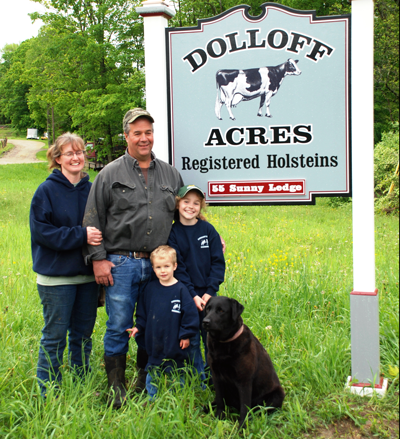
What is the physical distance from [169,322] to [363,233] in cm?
152

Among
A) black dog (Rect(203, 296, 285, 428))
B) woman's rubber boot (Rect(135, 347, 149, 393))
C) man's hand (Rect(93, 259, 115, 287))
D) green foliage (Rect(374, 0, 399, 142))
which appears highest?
green foliage (Rect(374, 0, 399, 142))

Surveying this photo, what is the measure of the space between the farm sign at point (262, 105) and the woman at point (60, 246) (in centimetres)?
90

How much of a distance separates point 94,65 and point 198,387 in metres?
25.3

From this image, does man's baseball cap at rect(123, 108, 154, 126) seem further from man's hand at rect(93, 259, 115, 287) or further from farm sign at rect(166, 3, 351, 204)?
man's hand at rect(93, 259, 115, 287)

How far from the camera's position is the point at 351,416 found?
2885 mm

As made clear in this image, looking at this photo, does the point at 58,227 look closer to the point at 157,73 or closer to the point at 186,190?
the point at 186,190

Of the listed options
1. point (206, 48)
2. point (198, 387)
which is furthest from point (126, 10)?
point (198, 387)

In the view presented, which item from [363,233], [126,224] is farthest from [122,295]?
[363,233]

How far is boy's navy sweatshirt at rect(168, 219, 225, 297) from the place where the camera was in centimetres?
332

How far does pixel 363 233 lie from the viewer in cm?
321

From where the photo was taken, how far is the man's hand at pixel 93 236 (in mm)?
3199

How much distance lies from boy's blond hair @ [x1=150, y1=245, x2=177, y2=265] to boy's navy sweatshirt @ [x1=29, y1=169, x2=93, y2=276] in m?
0.51

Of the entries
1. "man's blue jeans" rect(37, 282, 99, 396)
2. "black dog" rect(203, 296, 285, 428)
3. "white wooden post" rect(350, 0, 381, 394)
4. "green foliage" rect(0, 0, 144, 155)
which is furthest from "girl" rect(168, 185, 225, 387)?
"green foliage" rect(0, 0, 144, 155)

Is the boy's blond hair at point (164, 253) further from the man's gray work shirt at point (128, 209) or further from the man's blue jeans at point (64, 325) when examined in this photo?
the man's blue jeans at point (64, 325)
